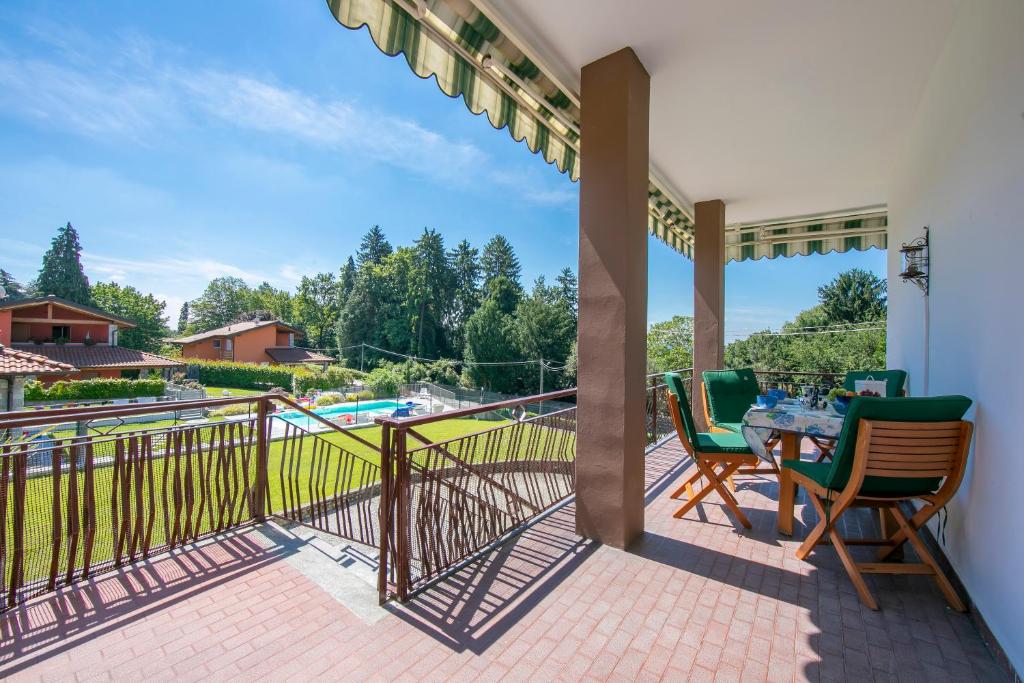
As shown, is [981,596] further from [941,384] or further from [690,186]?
[690,186]

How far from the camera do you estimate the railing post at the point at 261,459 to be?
10.4 ft

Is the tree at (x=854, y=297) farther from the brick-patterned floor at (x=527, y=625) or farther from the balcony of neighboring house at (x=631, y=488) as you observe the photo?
the brick-patterned floor at (x=527, y=625)

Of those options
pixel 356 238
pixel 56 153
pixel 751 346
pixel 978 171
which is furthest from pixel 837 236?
pixel 356 238

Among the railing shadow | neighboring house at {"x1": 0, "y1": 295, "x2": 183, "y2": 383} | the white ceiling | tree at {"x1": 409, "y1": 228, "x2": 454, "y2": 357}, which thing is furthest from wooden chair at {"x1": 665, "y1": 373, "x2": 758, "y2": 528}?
tree at {"x1": 409, "y1": 228, "x2": 454, "y2": 357}

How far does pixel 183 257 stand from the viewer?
52.6m

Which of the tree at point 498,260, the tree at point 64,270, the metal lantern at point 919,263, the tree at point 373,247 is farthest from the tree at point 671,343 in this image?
the tree at point 64,270

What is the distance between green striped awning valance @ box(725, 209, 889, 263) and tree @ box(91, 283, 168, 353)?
51698 mm

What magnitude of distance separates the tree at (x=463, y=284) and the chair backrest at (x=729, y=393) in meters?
37.3

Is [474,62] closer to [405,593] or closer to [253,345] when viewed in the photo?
[405,593]

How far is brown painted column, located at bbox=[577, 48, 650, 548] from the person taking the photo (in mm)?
2639

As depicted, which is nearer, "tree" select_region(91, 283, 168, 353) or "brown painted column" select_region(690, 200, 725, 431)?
"brown painted column" select_region(690, 200, 725, 431)

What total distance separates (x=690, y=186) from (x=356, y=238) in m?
49.4

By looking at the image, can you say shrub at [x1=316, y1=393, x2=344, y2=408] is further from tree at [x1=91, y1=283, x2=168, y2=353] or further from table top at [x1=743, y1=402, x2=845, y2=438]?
tree at [x1=91, y1=283, x2=168, y2=353]

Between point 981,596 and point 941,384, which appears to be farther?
point 941,384
